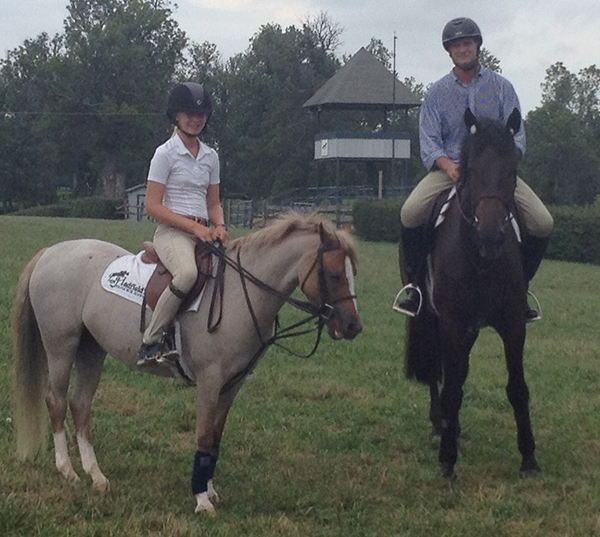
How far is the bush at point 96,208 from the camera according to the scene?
185 feet

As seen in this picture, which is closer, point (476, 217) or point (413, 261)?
point (476, 217)

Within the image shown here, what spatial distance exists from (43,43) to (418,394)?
81.4 m

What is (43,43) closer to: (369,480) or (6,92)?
(6,92)

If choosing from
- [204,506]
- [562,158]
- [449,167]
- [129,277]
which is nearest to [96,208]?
[562,158]

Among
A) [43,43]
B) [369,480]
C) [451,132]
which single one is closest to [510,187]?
[451,132]

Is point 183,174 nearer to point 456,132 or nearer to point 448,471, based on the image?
point 456,132

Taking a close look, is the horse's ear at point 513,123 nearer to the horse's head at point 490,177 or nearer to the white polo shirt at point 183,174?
the horse's head at point 490,177

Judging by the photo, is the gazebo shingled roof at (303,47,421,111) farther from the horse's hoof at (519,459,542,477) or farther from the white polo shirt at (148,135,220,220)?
the white polo shirt at (148,135,220,220)

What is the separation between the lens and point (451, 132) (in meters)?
6.96

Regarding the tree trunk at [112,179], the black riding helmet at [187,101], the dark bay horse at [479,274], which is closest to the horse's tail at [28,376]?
the black riding helmet at [187,101]

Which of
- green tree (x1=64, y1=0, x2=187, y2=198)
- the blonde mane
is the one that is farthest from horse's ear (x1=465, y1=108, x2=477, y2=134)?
green tree (x1=64, y1=0, x2=187, y2=198)

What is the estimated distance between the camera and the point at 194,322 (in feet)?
18.4

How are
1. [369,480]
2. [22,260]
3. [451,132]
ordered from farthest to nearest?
[22,260]
[451,132]
[369,480]

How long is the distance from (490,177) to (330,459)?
244cm
